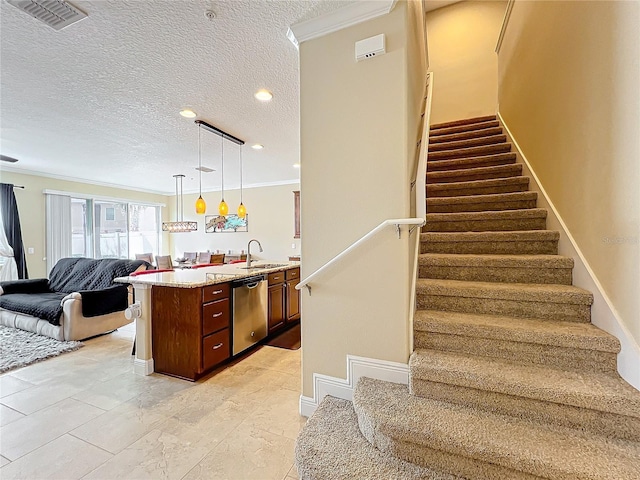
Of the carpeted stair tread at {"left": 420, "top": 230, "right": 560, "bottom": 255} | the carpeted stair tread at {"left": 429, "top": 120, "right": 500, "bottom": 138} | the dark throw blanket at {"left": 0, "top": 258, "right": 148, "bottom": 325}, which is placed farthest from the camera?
the carpeted stair tread at {"left": 429, "top": 120, "right": 500, "bottom": 138}

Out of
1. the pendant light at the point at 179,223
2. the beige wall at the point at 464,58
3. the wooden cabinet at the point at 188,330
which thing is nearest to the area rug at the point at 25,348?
the wooden cabinet at the point at 188,330

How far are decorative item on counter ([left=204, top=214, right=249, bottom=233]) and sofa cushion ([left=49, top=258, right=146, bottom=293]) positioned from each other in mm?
3685

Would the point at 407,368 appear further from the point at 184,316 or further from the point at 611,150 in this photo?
the point at 184,316

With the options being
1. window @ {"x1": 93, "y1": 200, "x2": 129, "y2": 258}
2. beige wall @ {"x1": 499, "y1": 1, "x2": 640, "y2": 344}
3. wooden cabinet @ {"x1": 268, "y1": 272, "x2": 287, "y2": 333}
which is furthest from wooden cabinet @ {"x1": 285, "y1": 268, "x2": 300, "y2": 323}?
window @ {"x1": 93, "y1": 200, "x2": 129, "y2": 258}

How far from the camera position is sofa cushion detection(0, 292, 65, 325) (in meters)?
3.64

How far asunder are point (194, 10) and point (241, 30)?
0.32 meters

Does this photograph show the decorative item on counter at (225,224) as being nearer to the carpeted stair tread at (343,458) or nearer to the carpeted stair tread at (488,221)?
the carpeted stair tread at (488,221)

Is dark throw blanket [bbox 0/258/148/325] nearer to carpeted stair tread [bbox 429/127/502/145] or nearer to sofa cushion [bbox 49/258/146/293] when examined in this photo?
sofa cushion [bbox 49/258/146/293]

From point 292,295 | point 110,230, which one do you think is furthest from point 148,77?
point 110,230

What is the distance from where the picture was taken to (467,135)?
3.96 metres

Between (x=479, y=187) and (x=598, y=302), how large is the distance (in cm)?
154

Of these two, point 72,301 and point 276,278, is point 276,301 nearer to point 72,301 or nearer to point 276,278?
point 276,278

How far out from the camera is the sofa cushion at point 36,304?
3.64 metres

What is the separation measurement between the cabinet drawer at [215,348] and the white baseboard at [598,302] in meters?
2.89
